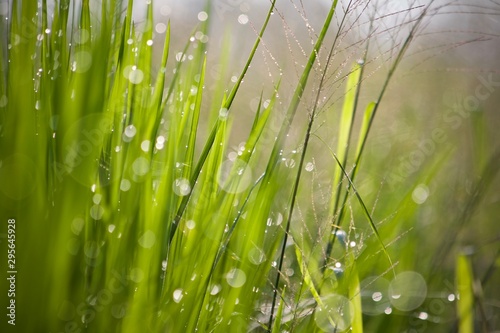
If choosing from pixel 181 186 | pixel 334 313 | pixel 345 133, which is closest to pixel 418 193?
pixel 345 133

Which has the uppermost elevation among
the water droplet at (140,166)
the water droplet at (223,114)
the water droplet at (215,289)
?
the water droplet at (223,114)

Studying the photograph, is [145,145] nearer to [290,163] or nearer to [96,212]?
[96,212]

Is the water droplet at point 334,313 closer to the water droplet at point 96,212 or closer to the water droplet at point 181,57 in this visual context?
the water droplet at point 96,212

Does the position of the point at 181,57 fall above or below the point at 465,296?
above

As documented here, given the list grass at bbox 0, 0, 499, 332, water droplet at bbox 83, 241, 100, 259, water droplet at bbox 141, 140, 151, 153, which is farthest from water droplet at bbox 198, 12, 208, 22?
water droplet at bbox 83, 241, 100, 259

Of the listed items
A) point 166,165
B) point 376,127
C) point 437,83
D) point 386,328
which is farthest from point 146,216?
point 437,83

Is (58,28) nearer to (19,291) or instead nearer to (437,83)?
(19,291)

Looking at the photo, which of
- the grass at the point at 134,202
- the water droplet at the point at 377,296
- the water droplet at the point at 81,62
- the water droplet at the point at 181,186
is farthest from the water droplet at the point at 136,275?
the water droplet at the point at 377,296
